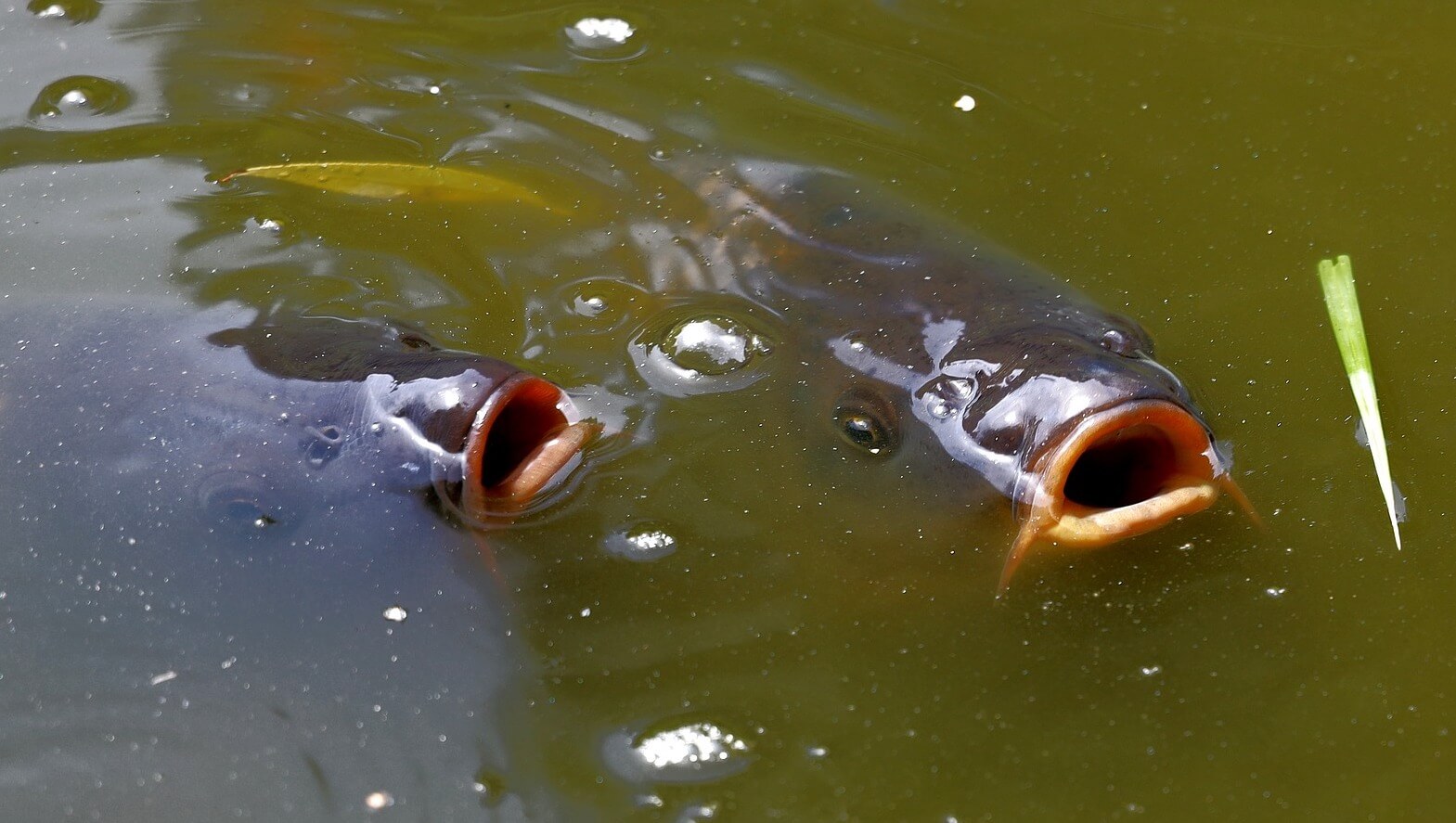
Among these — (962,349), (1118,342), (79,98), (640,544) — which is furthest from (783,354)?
(79,98)

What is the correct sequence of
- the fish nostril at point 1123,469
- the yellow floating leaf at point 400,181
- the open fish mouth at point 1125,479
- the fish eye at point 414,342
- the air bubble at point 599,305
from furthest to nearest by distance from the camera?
the yellow floating leaf at point 400,181
the air bubble at point 599,305
the fish eye at point 414,342
the fish nostril at point 1123,469
the open fish mouth at point 1125,479

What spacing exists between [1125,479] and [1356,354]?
0.66 meters

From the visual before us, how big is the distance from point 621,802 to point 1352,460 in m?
1.45

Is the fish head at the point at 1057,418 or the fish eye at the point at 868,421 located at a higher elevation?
the fish head at the point at 1057,418

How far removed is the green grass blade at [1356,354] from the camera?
233 centimetres

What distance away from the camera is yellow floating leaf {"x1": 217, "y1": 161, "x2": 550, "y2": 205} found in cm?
296

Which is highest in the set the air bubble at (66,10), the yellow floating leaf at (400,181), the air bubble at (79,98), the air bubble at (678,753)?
the air bubble at (66,10)

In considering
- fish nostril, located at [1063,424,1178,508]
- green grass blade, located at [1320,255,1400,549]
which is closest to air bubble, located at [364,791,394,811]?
fish nostril, located at [1063,424,1178,508]

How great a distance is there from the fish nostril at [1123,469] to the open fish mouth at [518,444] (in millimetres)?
831

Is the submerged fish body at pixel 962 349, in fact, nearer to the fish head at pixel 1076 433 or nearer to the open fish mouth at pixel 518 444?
the fish head at pixel 1076 433

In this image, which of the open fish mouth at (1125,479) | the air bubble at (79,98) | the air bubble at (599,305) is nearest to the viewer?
the open fish mouth at (1125,479)

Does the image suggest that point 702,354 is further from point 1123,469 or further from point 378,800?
point 378,800

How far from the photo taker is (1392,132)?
305 cm

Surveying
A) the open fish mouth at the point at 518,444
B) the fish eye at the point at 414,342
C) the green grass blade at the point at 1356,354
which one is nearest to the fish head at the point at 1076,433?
the green grass blade at the point at 1356,354
